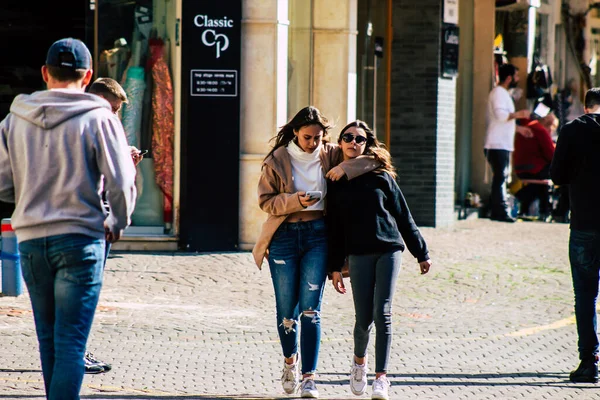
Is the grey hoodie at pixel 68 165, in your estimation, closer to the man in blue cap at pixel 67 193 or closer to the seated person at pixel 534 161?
the man in blue cap at pixel 67 193

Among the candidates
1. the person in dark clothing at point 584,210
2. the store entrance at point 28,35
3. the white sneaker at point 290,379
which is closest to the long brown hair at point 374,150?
the white sneaker at point 290,379

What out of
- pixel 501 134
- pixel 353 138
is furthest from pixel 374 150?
pixel 501 134

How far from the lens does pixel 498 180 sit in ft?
54.7

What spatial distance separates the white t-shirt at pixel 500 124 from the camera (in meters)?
16.5

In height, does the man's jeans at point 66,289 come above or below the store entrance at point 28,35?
below

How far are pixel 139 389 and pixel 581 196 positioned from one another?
10.1ft

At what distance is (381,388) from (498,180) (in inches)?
409

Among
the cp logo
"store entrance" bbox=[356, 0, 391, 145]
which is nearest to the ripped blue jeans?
the cp logo

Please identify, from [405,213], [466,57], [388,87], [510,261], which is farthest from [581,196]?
[466,57]

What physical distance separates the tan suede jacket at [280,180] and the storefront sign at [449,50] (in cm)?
893

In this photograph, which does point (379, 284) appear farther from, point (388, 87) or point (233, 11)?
point (388, 87)

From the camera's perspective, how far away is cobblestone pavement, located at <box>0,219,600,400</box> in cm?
710

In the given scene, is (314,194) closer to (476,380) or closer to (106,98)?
(106,98)

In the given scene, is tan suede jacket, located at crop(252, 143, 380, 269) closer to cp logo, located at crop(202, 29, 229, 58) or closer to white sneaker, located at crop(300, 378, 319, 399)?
white sneaker, located at crop(300, 378, 319, 399)
